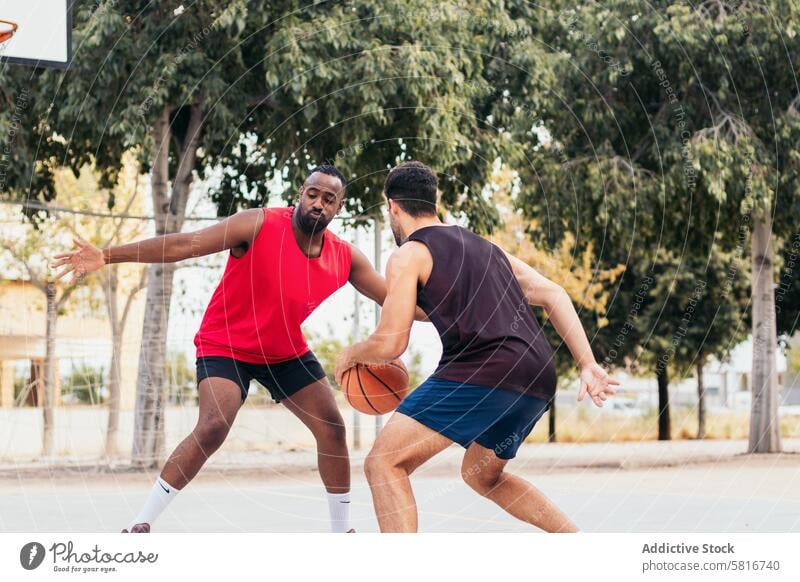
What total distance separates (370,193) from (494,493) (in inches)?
388

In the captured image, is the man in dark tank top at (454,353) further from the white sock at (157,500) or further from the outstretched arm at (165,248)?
the white sock at (157,500)

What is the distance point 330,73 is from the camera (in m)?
14.4

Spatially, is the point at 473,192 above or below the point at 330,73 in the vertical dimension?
below

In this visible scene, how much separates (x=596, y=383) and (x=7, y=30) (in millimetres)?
7104

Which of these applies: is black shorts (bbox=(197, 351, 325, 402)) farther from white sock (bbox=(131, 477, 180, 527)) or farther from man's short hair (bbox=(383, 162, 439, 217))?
man's short hair (bbox=(383, 162, 439, 217))

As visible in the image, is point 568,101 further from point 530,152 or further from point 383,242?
point 383,242

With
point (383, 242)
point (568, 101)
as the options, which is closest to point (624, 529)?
point (568, 101)

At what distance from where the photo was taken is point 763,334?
61.2ft

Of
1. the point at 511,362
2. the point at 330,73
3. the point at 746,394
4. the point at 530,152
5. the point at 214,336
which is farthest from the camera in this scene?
the point at 746,394

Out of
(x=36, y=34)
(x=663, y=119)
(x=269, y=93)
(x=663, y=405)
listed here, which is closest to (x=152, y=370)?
(x=269, y=93)

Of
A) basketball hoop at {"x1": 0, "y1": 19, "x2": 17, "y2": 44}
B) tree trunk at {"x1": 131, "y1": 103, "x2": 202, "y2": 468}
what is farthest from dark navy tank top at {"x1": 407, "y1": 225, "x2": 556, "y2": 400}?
tree trunk at {"x1": 131, "y1": 103, "x2": 202, "y2": 468}

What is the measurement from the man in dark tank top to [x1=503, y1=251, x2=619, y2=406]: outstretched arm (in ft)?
0.04

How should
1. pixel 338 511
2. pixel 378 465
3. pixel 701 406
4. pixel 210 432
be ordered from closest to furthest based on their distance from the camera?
pixel 378 465 < pixel 210 432 < pixel 338 511 < pixel 701 406

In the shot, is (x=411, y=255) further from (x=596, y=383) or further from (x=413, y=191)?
(x=596, y=383)
